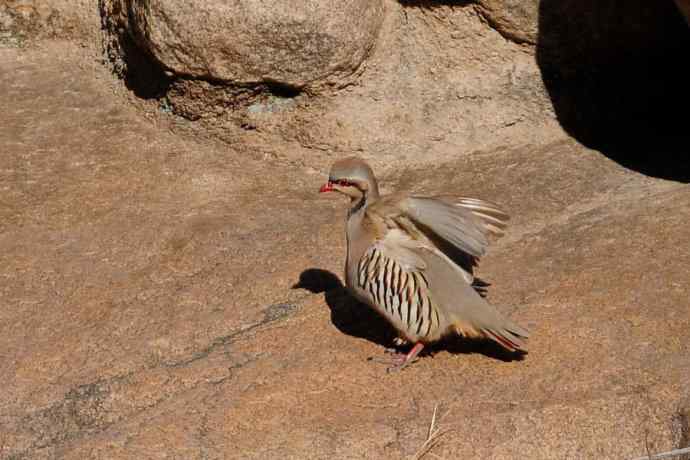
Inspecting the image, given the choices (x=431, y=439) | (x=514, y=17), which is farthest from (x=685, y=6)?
(x=431, y=439)

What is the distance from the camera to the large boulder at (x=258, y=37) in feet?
24.5

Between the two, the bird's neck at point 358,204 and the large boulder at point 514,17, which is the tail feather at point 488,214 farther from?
the large boulder at point 514,17

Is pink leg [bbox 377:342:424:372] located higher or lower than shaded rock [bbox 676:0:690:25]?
lower

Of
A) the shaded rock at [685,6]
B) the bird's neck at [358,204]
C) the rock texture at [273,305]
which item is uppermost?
the shaded rock at [685,6]

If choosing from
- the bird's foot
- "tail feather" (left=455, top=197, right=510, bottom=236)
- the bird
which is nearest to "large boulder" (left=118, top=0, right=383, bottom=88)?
the bird

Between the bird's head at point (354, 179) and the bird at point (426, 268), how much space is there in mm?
136

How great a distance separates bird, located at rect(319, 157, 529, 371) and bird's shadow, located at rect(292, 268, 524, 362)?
0.12 meters

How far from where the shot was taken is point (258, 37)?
7.53m

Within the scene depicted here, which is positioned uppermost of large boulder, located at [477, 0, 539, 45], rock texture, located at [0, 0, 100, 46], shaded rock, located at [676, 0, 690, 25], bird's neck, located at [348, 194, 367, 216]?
shaded rock, located at [676, 0, 690, 25]

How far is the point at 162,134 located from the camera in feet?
25.9

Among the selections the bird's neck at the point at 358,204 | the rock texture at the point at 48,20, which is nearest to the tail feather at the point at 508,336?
the bird's neck at the point at 358,204

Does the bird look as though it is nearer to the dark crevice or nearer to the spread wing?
the spread wing

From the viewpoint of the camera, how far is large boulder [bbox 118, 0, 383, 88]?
24.5 feet

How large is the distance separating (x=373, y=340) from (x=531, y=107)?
3.28 meters
